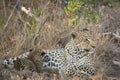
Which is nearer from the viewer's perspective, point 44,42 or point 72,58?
point 72,58

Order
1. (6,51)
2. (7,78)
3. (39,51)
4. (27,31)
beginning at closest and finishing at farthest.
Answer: (7,78) < (39,51) < (6,51) < (27,31)

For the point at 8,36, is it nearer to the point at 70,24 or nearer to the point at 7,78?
the point at 70,24

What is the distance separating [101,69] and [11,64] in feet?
4.19

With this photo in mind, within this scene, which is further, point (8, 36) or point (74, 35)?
point (8, 36)

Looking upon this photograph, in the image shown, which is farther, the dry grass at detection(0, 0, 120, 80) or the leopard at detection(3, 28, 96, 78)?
the dry grass at detection(0, 0, 120, 80)

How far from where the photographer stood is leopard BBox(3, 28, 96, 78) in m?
5.69

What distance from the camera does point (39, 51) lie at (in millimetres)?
6070

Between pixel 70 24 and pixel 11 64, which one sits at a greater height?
pixel 70 24

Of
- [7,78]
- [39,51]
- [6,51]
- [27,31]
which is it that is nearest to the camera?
[7,78]

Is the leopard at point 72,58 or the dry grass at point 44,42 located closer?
the leopard at point 72,58

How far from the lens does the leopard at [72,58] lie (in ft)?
18.7

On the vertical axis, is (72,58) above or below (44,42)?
below

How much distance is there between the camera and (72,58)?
584 centimetres

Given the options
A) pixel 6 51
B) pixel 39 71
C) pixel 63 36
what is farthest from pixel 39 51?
pixel 63 36
